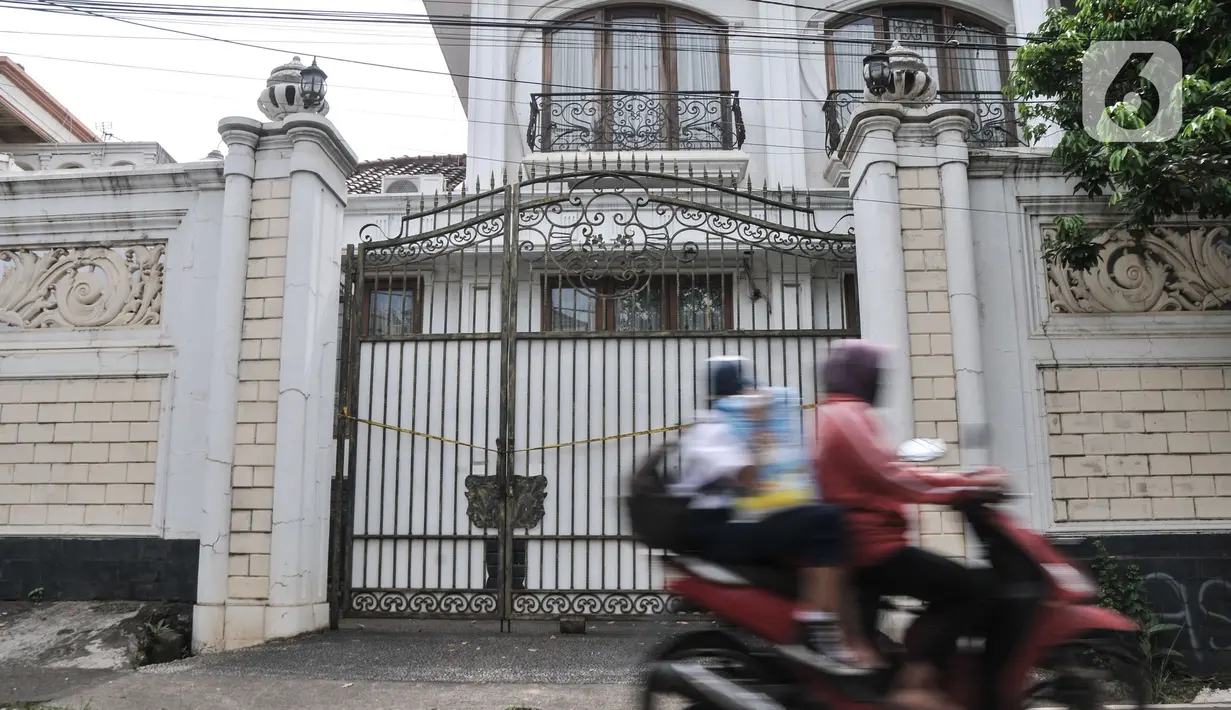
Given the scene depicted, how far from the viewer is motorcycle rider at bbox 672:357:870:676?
292 centimetres

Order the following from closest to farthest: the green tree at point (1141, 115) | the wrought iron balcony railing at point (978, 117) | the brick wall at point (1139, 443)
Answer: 1. the green tree at point (1141, 115)
2. the brick wall at point (1139, 443)
3. the wrought iron balcony railing at point (978, 117)

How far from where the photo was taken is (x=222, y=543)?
6.15m

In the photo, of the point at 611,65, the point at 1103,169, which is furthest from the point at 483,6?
the point at 1103,169

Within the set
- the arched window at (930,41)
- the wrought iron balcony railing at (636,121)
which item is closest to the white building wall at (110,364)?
the wrought iron balcony railing at (636,121)

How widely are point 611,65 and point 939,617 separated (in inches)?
395

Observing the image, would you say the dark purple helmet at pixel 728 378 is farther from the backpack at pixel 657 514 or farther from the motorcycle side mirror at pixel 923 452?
the motorcycle side mirror at pixel 923 452

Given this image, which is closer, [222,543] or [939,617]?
[939,617]

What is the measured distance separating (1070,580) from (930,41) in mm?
10474

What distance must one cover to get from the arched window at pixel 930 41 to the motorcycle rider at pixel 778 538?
9.82 m

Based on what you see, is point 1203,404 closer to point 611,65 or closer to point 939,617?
point 939,617

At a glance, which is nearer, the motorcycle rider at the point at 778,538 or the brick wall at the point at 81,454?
the motorcycle rider at the point at 778,538

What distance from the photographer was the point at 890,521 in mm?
3111

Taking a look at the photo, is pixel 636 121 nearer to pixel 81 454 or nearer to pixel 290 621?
pixel 81 454

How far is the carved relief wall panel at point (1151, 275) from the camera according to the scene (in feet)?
20.8
